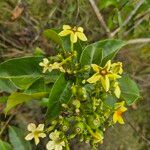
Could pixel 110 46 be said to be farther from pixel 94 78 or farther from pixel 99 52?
pixel 94 78

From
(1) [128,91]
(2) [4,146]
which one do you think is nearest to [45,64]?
(1) [128,91]

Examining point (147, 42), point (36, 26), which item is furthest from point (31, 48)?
point (147, 42)

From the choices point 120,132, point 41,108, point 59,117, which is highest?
point 59,117

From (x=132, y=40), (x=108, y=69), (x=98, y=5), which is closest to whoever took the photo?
(x=108, y=69)

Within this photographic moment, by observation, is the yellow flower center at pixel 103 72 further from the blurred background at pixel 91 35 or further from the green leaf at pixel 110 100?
the blurred background at pixel 91 35

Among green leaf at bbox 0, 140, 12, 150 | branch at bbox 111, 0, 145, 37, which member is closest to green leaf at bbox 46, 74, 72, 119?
green leaf at bbox 0, 140, 12, 150

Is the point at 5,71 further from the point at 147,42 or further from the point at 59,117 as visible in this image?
the point at 147,42
